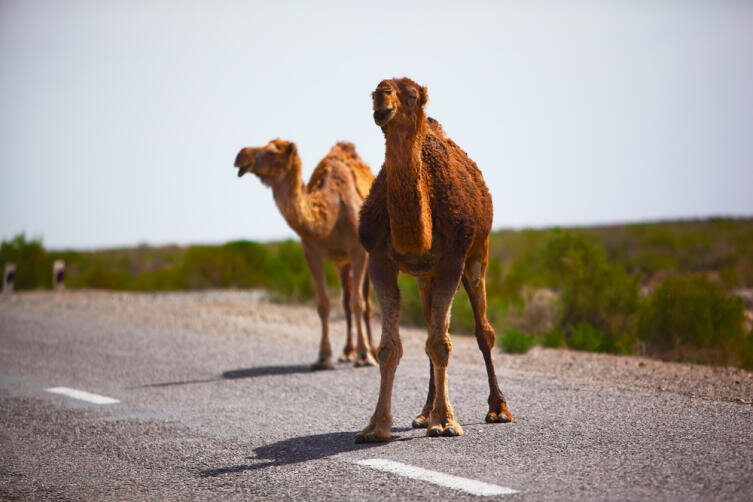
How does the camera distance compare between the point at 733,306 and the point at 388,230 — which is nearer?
the point at 388,230

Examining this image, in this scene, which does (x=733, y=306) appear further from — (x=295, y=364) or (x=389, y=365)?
(x=389, y=365)

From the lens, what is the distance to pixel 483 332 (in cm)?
664

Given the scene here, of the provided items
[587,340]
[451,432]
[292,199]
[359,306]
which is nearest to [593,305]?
[587,340]

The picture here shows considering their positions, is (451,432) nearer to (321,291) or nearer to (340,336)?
(321,291)

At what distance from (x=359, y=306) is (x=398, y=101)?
5.56 metres

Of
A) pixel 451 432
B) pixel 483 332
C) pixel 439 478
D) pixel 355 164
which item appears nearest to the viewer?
pixel 439 478

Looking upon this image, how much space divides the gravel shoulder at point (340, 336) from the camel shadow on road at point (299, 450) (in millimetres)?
3307

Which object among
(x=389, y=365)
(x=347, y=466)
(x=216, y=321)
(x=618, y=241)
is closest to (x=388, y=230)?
(x=389, y=365)

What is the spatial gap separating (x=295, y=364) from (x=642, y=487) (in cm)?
687

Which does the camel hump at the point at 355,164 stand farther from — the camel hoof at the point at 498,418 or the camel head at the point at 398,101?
the camel head at the point at 398,101

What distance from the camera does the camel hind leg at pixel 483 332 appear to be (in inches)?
254

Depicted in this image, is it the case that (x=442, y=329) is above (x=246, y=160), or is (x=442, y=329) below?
below

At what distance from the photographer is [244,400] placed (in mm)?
8047

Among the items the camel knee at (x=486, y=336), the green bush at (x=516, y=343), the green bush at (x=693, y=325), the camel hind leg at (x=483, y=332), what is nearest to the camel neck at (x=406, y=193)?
the camel hind leg at (x=483, y=332)
